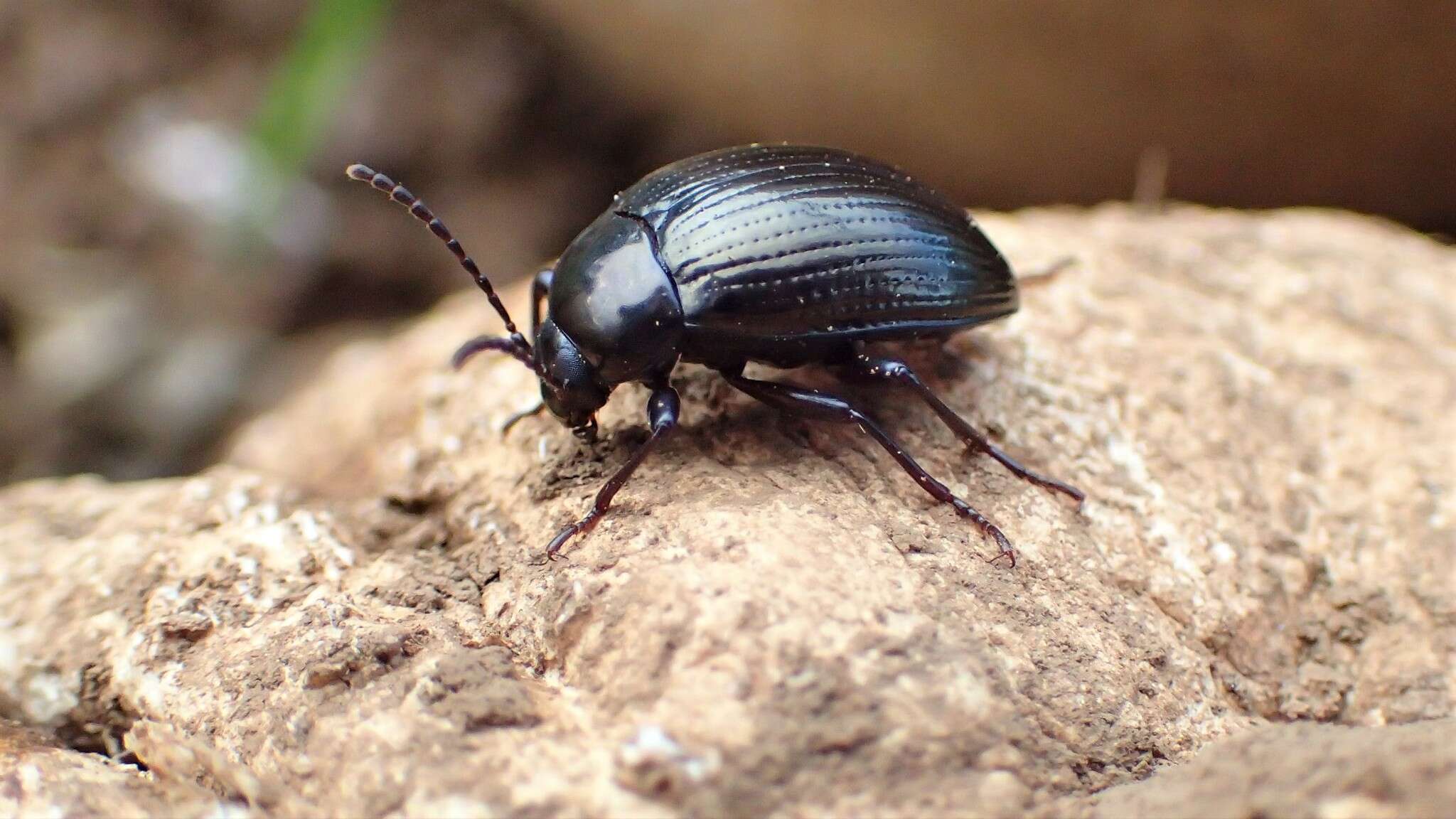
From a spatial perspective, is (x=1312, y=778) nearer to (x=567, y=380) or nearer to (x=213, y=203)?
(x=567, y=380)

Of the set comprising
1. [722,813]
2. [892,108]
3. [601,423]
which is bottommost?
[722,813]

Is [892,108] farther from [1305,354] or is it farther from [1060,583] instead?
[1060,583]

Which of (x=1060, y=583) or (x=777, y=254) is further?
(x=777, y=254)

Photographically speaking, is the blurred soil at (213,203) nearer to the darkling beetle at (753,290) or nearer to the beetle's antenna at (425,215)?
the beetle's antenna at (425,215)

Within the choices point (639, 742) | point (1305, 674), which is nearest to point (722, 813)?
point (639, 742)

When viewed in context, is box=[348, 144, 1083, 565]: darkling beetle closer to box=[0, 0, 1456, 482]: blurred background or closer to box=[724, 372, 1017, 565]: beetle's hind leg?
box=[724, 372, 1017, 565]: beetle's hind leg

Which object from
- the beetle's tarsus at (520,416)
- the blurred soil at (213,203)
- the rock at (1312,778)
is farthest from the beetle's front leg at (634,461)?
the blurred soil at (213,203)

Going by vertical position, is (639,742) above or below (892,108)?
below
